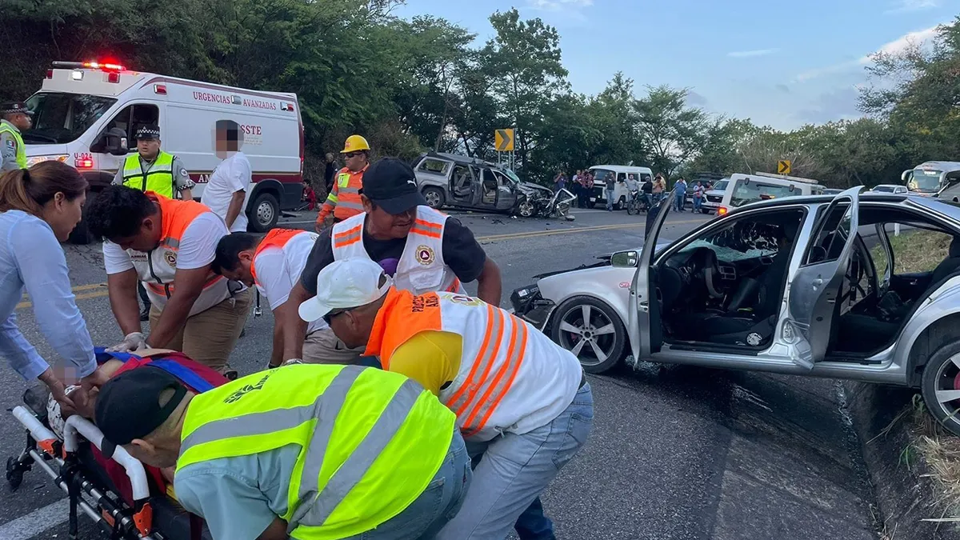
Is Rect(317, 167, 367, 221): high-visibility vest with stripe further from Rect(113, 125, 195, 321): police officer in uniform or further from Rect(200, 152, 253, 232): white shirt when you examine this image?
Rect(113, 125, 195, 321): police officer in uniform

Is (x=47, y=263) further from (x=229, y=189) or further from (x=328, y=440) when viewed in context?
(x=229, y=189)

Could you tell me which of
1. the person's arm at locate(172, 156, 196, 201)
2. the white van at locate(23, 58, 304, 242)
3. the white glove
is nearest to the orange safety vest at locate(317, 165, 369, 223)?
the person's arm at locate(172, 156, 196, 201)

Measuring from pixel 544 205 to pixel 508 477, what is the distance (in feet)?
64.1

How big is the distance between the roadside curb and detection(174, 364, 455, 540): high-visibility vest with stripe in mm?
2872

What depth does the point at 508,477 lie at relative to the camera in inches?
87.1

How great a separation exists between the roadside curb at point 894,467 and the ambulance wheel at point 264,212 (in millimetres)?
9638

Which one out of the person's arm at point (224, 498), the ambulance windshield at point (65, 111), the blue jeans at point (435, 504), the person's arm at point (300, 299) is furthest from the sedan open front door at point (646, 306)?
the ambulance windshield at point (65, 111)

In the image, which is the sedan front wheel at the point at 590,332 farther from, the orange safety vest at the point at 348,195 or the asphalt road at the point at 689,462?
the orange safety vest at the point at 348,195

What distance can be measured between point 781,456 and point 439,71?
96.8 ft

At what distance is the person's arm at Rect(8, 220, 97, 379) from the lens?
267cm

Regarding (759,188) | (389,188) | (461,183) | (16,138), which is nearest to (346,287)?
(389,188)

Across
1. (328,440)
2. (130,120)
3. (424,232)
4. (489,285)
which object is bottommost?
(328,440)

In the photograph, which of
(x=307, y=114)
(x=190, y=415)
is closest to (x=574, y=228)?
(x=307, y=114)

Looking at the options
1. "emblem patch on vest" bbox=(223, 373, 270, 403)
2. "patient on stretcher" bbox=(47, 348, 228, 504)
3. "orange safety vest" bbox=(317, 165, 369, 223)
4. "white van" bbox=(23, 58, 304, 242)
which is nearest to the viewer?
"emblem patch on vest" bbox=(223, 373, 270, 403)
